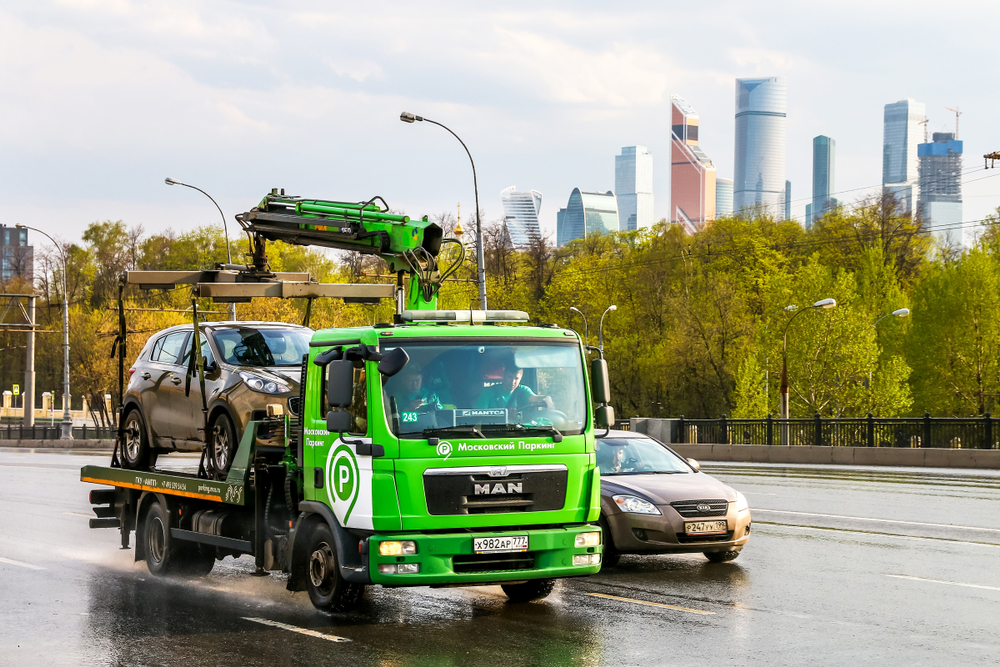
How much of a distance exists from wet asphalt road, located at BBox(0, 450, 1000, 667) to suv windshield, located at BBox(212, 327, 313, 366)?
86.4 inches

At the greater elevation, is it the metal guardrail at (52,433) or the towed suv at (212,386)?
the towed suv at (212,386)

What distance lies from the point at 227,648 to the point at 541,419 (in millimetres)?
2785

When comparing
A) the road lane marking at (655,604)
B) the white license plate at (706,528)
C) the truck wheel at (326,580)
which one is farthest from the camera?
the white license plate at (706,528)

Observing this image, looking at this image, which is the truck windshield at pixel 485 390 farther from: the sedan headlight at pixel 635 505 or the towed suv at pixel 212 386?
the sedan headlight at pixel 635 505

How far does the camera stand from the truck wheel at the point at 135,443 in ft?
41.8

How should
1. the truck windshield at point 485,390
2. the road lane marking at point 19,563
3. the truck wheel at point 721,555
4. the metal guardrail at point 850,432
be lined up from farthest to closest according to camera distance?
the metal guardrail at point 850,432
the road lane marking at point 19,563
the truck wheel at point 721,555
the truck windshield at point 485,390

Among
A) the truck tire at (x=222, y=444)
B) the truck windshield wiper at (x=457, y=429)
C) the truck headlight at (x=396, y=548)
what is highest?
the truck windshield wiper at (x=457, y=429)

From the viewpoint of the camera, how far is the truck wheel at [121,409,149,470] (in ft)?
41.8

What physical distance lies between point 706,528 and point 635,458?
168 centimetres

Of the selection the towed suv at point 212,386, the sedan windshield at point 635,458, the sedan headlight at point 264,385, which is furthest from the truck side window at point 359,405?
the sedan windshield at point 635,458

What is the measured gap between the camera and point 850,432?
3575cm

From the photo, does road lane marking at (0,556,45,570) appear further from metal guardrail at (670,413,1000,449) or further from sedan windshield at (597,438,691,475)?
metal guardrail at (670,413,1000,449)

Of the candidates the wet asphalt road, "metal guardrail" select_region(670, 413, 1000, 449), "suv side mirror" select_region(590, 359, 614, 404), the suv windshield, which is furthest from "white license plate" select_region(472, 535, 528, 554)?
"metal guardrail" select_region(670, 413, 1000, 449)

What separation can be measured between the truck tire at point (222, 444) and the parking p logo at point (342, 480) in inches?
86.8
